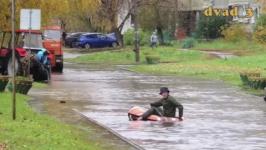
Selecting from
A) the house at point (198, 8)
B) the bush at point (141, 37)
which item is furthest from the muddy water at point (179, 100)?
the house at point (198, 8)

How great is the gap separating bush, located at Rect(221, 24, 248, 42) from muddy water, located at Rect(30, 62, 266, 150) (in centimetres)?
2714

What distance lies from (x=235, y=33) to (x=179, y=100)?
39.0 m

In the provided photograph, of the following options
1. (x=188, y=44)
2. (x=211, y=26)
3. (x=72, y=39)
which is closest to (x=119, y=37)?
(x=72, y=39)

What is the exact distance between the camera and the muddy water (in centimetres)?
1520

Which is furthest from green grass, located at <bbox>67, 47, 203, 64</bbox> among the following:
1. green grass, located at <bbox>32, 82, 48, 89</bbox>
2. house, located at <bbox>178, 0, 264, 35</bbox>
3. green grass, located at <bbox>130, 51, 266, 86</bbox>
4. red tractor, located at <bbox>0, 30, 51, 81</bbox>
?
green grass, located at <bbox>32, 82, 48, 89</bbox>

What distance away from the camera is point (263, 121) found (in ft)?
61.9

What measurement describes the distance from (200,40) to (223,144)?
55.5 m

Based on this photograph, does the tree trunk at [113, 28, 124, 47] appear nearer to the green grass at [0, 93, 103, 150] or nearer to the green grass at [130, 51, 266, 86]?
the green grass at [130, 51, 266, 86]

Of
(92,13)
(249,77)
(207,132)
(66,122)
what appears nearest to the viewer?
(207,132)

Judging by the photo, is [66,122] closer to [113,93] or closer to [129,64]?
[113,93]

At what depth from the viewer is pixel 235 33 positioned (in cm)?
6294

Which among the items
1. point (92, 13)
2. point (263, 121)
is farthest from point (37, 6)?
point (92, 13)

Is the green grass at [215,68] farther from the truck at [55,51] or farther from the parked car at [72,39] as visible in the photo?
the parked car at [72,39]

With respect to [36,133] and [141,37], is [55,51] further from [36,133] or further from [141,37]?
[141,37]
